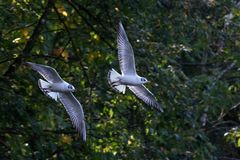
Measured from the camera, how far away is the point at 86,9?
27.9 feet

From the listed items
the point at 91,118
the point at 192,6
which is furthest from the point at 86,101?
the point at 192,6

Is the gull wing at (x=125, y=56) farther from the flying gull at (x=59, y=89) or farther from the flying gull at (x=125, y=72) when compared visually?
the flying gull at (x=59, y=89)

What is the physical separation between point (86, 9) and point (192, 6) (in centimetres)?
130

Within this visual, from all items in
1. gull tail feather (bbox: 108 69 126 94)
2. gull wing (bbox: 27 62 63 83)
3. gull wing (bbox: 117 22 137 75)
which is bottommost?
gull wing (bbox: 27 62 63 83)

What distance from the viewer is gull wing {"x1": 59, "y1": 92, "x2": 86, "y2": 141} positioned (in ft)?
21.7

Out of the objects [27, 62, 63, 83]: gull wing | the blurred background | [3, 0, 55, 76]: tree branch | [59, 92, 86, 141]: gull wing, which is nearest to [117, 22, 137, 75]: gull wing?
[59, 92, 86, 141]: gull wing

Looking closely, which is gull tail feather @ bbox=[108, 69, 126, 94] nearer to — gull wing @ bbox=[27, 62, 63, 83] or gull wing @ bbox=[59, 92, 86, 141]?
gull wing @ bbox=[59, 92, 86, 141]

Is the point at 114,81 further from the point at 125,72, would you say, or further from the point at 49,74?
the point at 49,74

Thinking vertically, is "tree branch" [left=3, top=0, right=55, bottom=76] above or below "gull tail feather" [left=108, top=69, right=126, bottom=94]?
above

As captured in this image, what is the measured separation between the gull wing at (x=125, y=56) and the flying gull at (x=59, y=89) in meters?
0.45

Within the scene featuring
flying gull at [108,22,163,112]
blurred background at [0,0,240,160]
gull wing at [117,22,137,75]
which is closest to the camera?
flying gull at [108,22,163,112]

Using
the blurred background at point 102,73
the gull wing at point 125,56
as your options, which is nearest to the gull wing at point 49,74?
the gull wing at point 125,56

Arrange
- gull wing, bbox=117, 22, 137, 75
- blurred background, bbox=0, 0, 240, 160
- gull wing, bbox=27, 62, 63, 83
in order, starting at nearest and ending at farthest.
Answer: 1. gull wing, bbox=27, 62, 63, 83
2. gull wing, bbox=117, 22, 137, 75
3. blurred background, bbox=0, 0, 240, 160

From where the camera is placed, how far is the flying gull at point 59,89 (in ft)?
20.0
